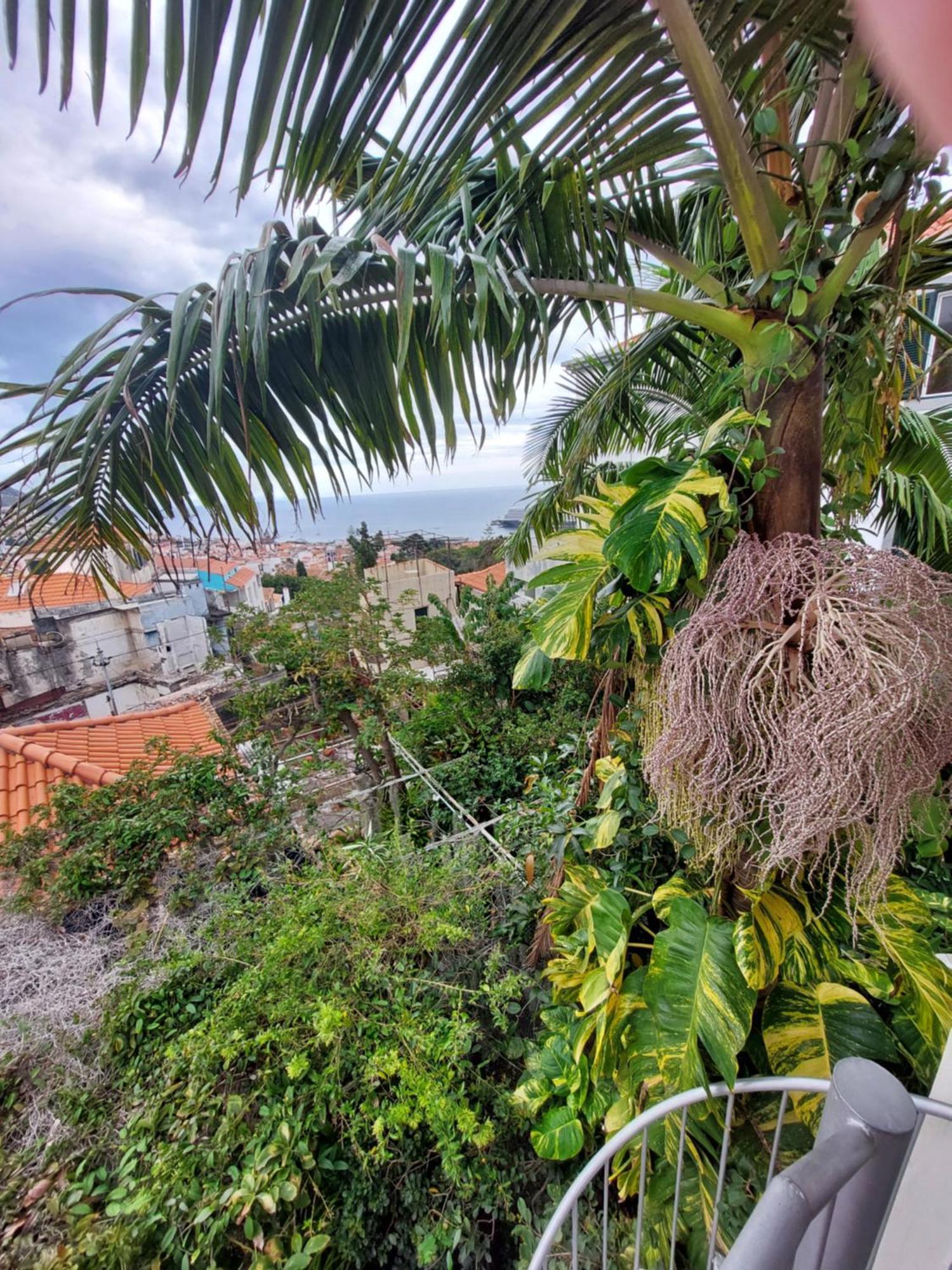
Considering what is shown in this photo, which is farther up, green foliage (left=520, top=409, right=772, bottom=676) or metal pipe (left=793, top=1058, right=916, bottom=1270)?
green foliage (left=520, top=409, right=772, bottom=676)

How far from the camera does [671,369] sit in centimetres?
169

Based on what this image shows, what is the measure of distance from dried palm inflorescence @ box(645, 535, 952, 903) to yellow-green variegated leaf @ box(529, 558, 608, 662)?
0.18 meters

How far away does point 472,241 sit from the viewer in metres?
0.89

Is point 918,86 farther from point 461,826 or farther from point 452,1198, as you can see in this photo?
point 461,826

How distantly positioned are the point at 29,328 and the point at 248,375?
2.23 ft

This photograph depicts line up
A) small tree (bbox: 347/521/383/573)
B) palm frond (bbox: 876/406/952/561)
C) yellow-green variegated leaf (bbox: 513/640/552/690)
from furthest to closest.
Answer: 1. small tree (bbox: 347/521/383/573)
2. palm frond (bbox: 876/406/952/561)
3. yellow-green variegated leaf (bbox: 513/640/552/690)

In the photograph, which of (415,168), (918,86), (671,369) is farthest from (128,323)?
(671,369)

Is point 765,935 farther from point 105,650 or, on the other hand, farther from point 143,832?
point 105,650

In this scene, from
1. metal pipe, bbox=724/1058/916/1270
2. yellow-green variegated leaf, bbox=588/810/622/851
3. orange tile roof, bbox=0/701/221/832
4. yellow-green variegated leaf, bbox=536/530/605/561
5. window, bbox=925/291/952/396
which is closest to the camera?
metal pipe, bbox=724/1058/916/1270

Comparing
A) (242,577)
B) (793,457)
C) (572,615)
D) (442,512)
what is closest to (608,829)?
(572,615)

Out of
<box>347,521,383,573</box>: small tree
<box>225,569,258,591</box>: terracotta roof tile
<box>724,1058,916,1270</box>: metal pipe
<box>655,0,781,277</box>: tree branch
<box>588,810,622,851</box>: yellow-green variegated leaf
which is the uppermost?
<box>655,0,781,277</box>: tree branch

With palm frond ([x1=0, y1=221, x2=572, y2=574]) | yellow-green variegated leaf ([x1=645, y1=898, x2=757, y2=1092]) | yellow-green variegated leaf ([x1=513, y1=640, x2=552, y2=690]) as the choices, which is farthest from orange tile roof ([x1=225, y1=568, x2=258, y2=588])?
yellow-green variegated leaf ([x1=645, y1=898, x2=757, y2=1092])

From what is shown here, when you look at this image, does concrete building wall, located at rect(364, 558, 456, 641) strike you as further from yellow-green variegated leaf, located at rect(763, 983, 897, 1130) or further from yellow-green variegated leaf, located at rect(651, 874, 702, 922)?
yellow-green variegated leaf, located at rect(763, 983, 897, 1130)

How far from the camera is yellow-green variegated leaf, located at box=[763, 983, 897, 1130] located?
1.00 metres
